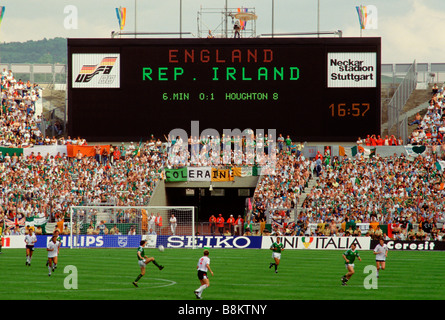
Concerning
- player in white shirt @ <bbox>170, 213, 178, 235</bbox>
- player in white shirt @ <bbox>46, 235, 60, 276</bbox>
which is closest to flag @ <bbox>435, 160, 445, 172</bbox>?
player in white shirt @ <bbox>170, 213, 178, 235</bbox>

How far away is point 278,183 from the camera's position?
158ft

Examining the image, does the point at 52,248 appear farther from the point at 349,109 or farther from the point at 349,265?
the point at 349,109

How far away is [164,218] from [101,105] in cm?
985


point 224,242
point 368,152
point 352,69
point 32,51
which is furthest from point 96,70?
point 32,51

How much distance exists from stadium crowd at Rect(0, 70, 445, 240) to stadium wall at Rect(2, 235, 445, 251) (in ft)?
5.05

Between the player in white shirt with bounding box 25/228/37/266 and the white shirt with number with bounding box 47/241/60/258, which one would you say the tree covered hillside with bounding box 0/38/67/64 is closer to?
the player in white shirt with bounding box 25/228/37/266

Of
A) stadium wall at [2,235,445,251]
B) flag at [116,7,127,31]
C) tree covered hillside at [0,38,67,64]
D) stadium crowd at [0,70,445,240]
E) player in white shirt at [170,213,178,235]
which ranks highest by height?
tree covered hillside at [0,38,67,64]

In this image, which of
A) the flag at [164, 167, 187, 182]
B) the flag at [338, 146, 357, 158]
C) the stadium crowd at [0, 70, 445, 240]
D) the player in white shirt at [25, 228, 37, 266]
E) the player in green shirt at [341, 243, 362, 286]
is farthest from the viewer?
the flag at [164, 167, 187, 182]

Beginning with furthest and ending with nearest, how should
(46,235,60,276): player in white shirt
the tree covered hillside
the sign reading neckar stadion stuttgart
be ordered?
the tree covered hillside < the sign reading neckar stadion stuttgart < (46,235,60,276): player in white shirt

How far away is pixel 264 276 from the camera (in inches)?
1117

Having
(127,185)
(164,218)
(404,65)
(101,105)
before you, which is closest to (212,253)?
(164,218)

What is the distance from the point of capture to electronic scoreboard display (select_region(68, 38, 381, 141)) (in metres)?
48.3

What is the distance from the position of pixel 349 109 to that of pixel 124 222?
1643 centimetres
